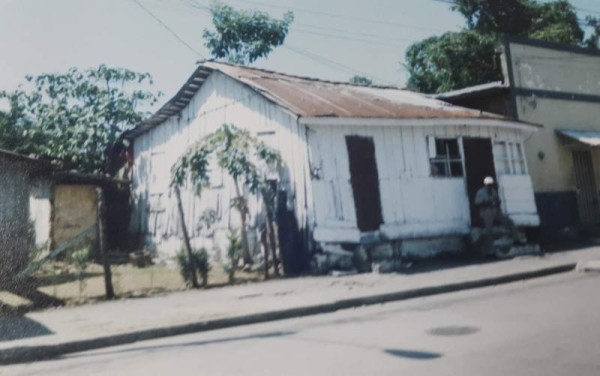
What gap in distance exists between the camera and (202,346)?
6.32 m

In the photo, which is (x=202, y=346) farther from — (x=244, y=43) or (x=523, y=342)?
(x=244, y=43)

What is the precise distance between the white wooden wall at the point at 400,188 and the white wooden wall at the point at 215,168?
574 millimetres

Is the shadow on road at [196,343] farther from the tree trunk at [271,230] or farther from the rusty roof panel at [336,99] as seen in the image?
the rusty roof panel at [336,99]

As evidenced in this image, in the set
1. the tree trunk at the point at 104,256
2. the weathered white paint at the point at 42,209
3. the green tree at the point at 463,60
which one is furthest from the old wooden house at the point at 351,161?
the green tree at the point at 463,60

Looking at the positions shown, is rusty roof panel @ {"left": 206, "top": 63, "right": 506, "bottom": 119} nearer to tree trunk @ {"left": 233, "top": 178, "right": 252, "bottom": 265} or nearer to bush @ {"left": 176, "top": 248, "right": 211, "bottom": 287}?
tree trunk @ {"left": 233, "top": 178, "right": 252, "bottom": 265}

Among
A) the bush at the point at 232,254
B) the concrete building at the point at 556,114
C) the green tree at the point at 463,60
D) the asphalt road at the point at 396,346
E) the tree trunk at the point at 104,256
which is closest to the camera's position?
the asphalt road at the point at 396,346

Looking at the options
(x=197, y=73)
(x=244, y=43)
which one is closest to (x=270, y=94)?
(x=197, y=73)

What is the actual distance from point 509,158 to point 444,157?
240 centimetres

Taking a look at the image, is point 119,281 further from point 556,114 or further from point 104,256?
point 556,114

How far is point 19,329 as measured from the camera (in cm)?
738

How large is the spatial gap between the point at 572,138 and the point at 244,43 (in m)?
17.7

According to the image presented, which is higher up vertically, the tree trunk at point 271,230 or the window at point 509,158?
the window at point 509,158

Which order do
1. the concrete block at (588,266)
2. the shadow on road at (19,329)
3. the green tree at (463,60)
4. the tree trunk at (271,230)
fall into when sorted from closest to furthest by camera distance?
the shadow on road at (19,329) < the concrete block at (588,266) < the tree trunk at (271,230) < the green tree at (463,60)

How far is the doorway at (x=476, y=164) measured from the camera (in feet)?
47.8
